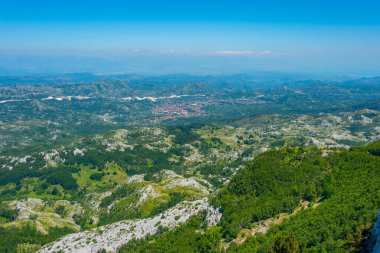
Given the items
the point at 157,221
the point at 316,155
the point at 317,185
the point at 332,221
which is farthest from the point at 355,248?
the point at 157,221

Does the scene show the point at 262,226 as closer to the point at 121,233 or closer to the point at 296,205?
the point at 296,205

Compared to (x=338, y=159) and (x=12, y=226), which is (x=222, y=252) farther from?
(x=12, y=226)

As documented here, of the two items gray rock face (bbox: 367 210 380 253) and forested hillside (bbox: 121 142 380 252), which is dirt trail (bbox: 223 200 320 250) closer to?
forested hillside (bbox: 121 142 380 252)

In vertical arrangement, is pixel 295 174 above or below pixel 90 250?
above

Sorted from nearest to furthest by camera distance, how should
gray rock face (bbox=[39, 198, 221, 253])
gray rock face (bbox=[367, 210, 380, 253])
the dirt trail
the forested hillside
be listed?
gray rock face (bbox=[367, 210, 380, 253]) < the forested hillside < the dirt trail < gray rock face (bbox=[39, 198, 221, 253])

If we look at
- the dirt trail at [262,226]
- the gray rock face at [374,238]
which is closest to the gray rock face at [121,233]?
the dirt trail at [262,226]

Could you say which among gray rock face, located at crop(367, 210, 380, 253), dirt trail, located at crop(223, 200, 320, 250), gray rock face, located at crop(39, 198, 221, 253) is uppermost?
gray rock face, located at crop(367, 210, 380, 253)

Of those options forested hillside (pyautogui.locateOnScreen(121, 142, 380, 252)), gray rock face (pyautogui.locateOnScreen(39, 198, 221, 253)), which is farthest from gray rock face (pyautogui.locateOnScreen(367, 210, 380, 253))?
gray rock face (pyautogui.locateOnScreen(39, 198, 221, 253))

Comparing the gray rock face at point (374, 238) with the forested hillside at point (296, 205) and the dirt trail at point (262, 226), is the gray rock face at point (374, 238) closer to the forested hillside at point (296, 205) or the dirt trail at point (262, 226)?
the forested hillside at point (296, 205)

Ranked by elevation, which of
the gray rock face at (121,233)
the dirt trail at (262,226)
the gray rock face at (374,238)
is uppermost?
the gray rock face at (374,238)

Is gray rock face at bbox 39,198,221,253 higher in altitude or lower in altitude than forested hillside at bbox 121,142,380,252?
lower

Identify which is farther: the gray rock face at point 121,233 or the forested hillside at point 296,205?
the gray rock face at point 121,233
